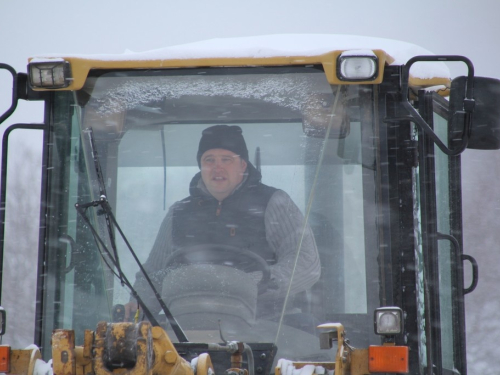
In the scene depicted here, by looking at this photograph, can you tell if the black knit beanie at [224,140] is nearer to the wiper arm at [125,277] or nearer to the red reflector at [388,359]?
the wiper arm at [125,277]

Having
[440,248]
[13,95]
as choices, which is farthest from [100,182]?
[440,248]

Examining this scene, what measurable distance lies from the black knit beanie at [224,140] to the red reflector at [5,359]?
1.08 meters

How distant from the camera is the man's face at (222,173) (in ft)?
11.4

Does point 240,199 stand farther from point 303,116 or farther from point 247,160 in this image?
point 303,116

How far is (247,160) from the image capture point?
11.5 feet

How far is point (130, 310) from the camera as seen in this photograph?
3.38 metres

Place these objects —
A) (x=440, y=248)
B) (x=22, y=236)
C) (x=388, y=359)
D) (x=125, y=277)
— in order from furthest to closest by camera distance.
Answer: (x=22, y=236) → (x=440, y=248) → (x=125, y=277) → (x=388, y=359)

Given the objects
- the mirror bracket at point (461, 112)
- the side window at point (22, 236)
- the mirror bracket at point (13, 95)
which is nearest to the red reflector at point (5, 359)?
the mirror bracket at point (13, 95)

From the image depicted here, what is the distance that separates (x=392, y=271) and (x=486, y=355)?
15.2m

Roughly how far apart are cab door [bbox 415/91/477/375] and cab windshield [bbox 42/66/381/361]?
24cm

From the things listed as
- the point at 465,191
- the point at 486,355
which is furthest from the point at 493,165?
the point at 486,355

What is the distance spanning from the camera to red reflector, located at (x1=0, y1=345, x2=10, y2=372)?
318cm

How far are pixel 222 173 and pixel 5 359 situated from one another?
1155 millimetres

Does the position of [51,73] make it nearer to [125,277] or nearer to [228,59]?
[228,59]
